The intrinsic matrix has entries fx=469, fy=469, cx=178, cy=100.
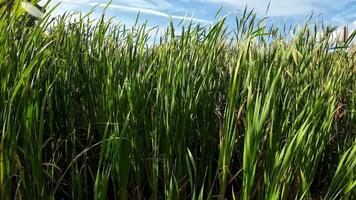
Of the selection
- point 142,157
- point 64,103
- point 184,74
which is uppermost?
point 184,74

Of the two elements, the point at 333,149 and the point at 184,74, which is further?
the point at 333,149

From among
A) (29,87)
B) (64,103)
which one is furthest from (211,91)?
(29,87)

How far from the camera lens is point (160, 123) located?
A: 1.57 meters

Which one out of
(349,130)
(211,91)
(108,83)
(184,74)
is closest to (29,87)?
(108,83)

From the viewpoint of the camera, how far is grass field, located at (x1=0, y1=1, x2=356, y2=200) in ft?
4.75

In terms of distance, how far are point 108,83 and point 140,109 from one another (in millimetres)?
147

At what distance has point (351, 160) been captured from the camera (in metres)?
1.65

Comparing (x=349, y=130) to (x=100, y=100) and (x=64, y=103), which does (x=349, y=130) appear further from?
(x=64, y=103)

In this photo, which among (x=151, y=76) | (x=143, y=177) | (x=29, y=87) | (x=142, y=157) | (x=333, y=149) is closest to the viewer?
(x=29, y=87)

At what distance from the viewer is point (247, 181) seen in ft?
4.79

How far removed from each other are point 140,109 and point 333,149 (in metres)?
0.91

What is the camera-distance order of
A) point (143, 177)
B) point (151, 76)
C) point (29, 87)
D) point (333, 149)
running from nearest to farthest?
1. point (29, 87)
2. point (143, 177)
3. point (151, 76)
4. point (333, 149)

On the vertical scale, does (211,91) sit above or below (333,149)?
above

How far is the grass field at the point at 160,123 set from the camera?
1449 mm
